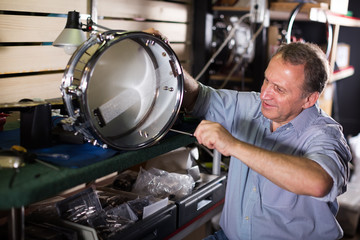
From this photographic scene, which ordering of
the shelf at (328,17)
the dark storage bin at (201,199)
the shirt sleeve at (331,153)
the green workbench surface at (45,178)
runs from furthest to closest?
the shelf at (328,17)
the dark storage bin at (201,199)
the shirt sleeve at (331,153)
the green workbench surface at (45,178)

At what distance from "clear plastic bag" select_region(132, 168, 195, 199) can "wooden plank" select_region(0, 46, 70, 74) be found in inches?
31.2

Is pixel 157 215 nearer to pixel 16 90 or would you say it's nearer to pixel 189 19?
pixel 16 90

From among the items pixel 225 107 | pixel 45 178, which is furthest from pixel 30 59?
pixel 45 178

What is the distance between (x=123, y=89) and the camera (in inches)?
62.4

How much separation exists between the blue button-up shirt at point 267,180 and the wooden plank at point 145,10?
1034 mm

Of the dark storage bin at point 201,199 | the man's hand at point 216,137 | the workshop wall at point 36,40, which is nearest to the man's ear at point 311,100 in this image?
the man's hand at point 216,137

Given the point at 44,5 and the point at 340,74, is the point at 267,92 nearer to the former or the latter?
the point at 44,5

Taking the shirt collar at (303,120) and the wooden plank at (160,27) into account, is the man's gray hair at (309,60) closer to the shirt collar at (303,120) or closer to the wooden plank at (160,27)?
the shirt collar at (303,120)

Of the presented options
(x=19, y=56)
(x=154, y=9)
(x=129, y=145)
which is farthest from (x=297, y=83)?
(x=154, y=9)

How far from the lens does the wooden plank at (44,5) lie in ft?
6.72

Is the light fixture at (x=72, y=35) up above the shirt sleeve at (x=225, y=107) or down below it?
above

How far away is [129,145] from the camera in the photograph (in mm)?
1549

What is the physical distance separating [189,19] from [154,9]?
0.55 m

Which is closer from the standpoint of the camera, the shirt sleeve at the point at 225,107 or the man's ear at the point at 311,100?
the man's ear at the point at 311,100
